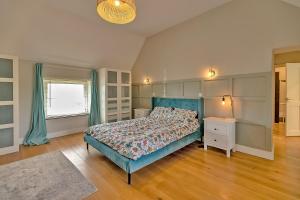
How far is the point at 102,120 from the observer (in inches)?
202

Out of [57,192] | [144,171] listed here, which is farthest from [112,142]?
[57,192]

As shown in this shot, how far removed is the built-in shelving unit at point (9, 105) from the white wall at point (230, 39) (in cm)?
384

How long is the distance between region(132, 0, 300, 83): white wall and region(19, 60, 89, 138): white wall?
3.09m

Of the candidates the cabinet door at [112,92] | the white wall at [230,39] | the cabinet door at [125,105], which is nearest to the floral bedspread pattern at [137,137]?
the white wall at [230,39]

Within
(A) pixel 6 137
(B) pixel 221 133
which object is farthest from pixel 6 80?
(B) pixel 221 133

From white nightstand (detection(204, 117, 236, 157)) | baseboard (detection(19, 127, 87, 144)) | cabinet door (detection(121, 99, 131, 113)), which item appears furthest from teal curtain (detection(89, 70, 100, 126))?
white nightstand (detection(204, 117, 236, 157))

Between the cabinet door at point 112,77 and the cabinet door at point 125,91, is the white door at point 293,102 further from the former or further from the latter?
the cabinet door at point 112,77

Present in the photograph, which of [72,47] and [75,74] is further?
[75,74]

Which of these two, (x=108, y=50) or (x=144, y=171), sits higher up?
(x=108, y=50)

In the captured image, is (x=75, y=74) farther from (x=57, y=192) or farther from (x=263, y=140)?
(x=263, y=140)

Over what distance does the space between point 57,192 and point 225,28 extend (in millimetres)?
4330

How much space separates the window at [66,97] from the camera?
4.46 meters

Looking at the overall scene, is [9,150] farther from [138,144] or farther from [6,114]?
[138,144]

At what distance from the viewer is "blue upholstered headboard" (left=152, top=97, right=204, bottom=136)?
390 centimetres
